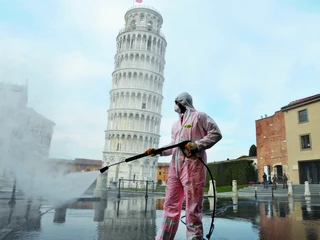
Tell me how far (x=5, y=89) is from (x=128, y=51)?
5455cm

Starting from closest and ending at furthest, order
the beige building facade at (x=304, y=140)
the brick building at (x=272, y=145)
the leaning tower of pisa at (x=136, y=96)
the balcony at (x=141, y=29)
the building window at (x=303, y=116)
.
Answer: the beige building facade at (x=304, y=140), the building window at (x=303, y=116), the brick building at (x=272, y=145), the leaning tower of pisa at (x=136, y=96), the balcony at (x=141, y=29)

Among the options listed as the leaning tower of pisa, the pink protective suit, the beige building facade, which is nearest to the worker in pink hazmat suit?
the pink protective suit

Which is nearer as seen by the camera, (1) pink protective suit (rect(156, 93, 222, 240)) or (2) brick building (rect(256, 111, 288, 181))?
(1) pink protective suit (rect(156, 93, 222, 240))

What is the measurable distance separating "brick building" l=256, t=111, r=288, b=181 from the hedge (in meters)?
1.23

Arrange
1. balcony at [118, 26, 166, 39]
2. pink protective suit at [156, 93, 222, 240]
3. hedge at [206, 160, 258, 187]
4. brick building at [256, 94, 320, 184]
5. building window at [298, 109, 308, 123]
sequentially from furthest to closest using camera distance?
balcony at [118, 26, 166, 39] → hedge at [206, 160, 258, 187] → building window at [298, 109, 308, 123] → brick building at [256, 94, 320, 184] → pink protective suit at [156, 93, 222, 240]

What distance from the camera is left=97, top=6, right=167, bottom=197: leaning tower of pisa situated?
5697 cm

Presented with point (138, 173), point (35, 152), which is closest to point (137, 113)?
point (138, 173)

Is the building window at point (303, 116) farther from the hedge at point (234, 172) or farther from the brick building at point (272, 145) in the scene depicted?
the hedge at point (234, 172)

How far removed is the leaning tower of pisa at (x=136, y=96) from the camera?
57.0 m

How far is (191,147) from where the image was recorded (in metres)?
2.94

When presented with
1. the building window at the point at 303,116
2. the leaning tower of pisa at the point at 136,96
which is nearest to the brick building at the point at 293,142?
the building window at the point at 303,116

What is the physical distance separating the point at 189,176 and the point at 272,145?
32.4 metres

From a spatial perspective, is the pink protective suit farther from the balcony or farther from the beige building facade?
the balcony

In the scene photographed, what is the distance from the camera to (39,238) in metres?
3.88
